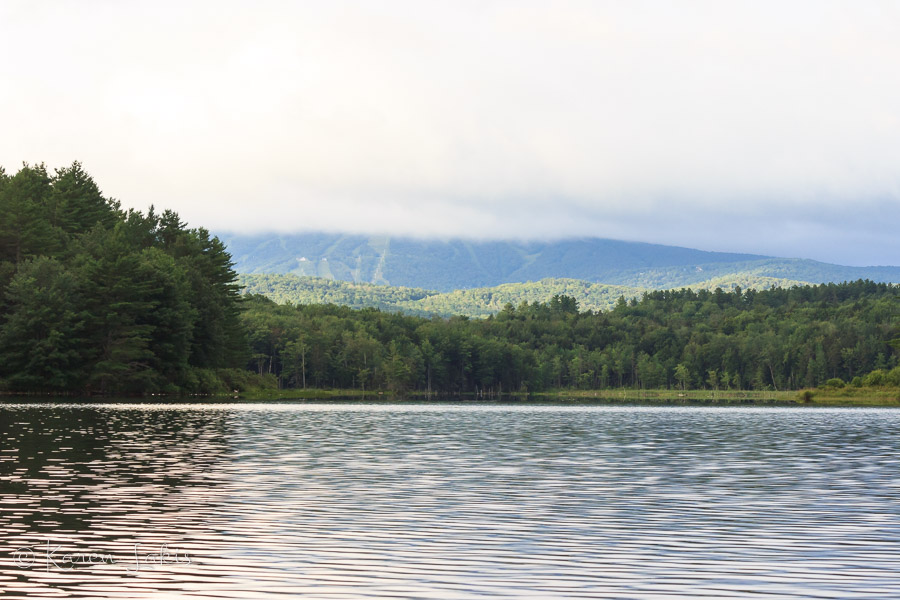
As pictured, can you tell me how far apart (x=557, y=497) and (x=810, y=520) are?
7.58m

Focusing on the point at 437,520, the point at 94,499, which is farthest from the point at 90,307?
the point at 437,520

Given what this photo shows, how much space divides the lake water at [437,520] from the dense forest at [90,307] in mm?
67219

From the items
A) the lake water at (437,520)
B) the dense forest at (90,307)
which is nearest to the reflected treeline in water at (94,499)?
the lake water at (437,520)

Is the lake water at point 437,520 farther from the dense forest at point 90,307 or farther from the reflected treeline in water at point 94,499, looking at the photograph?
the dense forest at point 90,307

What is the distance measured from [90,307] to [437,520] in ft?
353

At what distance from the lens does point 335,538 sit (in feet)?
76.5

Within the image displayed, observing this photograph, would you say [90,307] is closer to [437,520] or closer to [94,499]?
[94,499]

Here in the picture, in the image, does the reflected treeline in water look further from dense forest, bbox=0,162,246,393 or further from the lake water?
dense forest, bbox=0,162,246,393

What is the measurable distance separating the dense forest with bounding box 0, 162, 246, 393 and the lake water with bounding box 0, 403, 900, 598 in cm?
6722

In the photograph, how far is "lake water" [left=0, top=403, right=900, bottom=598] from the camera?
61.2 feet

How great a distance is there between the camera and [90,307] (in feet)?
409

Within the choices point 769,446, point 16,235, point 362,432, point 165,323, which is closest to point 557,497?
point 769,446

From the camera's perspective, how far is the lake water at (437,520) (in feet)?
61.2

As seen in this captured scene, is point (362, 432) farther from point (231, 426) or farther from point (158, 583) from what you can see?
point (158, 583)
